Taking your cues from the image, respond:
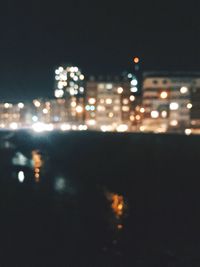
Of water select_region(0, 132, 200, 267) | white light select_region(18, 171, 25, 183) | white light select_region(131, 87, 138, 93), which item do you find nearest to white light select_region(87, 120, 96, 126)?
white light select_region(131, 87, 138, 93)

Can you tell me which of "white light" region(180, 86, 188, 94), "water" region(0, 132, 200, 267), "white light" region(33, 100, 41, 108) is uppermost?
"white light" region(33, 100, 41, 108)

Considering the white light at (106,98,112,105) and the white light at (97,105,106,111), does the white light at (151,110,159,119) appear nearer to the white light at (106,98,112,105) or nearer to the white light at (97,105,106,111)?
the white light at (106,98,112,105)

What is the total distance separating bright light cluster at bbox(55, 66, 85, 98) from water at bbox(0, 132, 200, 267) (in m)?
131

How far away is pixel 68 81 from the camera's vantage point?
570ft

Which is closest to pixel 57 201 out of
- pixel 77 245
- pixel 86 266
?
pixel 77 245

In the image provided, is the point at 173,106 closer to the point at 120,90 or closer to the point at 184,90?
the point at 184,90

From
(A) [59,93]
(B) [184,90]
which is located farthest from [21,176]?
(A) [59,93]

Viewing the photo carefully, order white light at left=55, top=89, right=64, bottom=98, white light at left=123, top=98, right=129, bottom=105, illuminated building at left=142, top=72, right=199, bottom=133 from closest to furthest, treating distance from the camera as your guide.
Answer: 1. illuminated building at left=142, top=72, right=199, bottom=133
2. white light at left=123, top=98, right=129, bottom=105
3. white light at left=55, top=89, right=64, bottom=98

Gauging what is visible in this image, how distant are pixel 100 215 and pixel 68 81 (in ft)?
515

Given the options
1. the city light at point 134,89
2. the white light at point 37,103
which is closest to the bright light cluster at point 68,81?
the white light at point 37,103

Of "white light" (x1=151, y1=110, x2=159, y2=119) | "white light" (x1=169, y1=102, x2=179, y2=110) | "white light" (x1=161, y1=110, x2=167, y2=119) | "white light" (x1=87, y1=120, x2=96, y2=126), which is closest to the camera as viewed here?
"white light" (x1=161, y1=110, x2=167, y2=119)

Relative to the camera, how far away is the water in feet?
41.5

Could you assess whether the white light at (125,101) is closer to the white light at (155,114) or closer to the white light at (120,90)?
the white light at (120,90)

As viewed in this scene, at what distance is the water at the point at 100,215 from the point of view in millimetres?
12641
